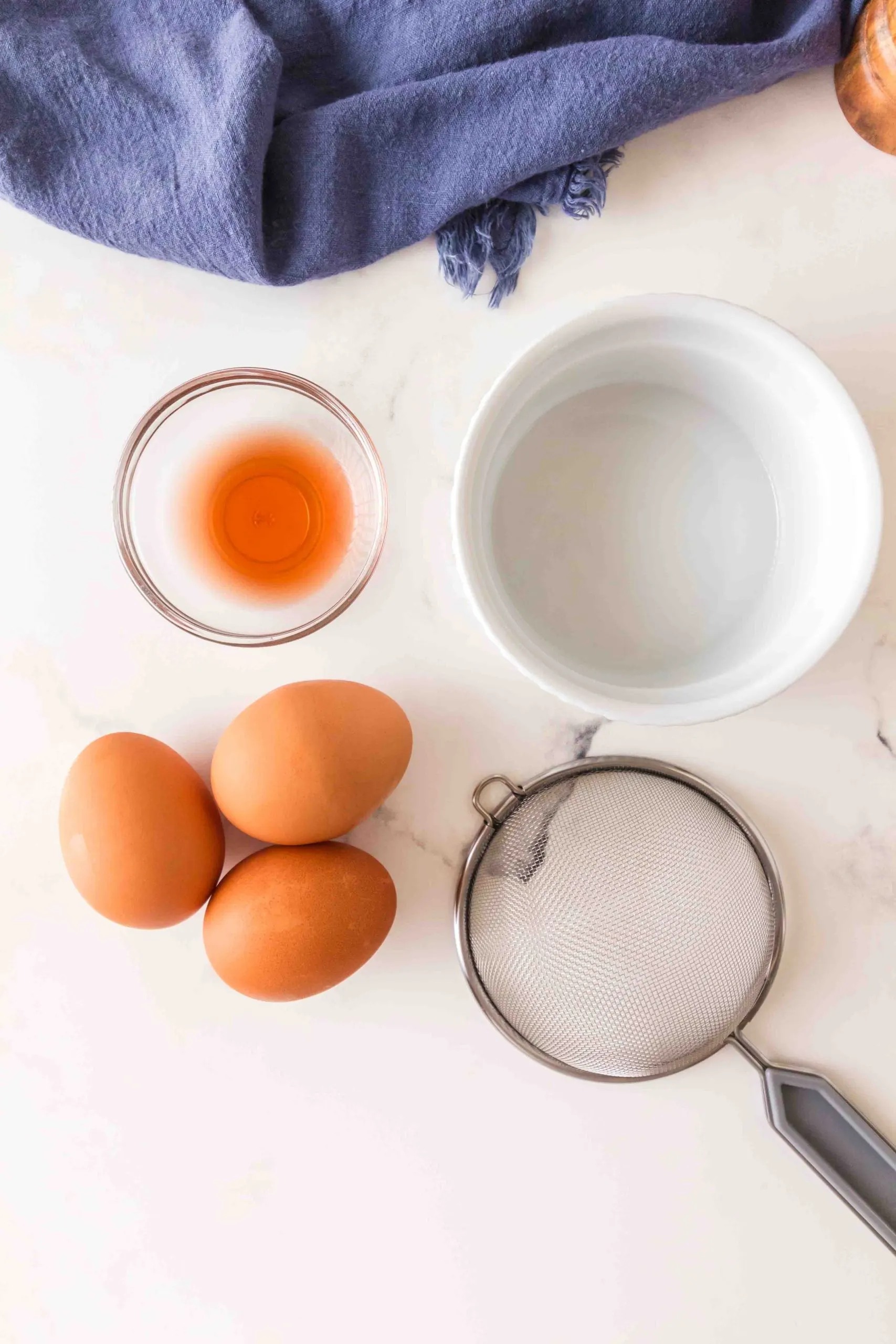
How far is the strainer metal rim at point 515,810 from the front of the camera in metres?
0.57

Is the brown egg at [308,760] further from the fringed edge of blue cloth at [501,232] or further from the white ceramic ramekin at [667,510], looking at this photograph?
the fringed edge of blue cloth at [501,232]

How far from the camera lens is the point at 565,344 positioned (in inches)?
18.5

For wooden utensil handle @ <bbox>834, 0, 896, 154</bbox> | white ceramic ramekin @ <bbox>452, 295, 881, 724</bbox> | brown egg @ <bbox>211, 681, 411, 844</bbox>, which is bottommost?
brown egg @ <bbox>211, 681, 411, 844</bbox>

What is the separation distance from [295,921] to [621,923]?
223 mm

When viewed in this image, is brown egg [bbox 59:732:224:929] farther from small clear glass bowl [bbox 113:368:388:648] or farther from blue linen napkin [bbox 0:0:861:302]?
blue linen napkin [bbox 0:0:861:302]

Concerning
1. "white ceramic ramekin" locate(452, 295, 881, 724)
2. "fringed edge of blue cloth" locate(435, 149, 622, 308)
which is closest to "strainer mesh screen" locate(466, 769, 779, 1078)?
"white ceramic ramekin" locate(452, 295, 881, 724)

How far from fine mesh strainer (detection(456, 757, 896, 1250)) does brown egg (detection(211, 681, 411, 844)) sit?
105mm

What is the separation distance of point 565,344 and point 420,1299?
623 millimetres

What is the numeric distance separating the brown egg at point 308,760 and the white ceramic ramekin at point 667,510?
0.32ft

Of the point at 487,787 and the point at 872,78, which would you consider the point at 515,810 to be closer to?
the point at 487,787

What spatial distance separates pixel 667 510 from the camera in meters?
0.55

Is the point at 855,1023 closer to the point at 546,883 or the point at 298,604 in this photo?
the point at 546,883

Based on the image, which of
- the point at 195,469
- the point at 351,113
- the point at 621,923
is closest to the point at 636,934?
the point at 621,923

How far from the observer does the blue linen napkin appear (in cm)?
52
